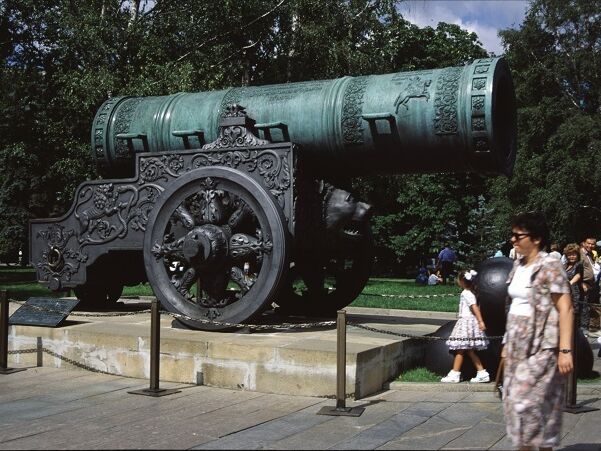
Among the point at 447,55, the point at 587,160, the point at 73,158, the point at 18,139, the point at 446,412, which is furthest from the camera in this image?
the point at 447,55

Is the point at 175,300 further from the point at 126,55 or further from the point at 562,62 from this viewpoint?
the point at 562,62

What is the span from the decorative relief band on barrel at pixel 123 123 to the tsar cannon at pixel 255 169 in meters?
0.02

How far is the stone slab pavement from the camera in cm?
517

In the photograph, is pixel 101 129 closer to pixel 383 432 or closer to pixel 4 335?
pixel 4 335

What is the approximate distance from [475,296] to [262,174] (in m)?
2.28

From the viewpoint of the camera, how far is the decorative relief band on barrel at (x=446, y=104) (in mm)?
7434

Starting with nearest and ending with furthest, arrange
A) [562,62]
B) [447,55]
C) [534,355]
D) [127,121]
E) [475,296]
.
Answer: [534,355] → [475,296] → [127,121] → [562,62] → [447,55]

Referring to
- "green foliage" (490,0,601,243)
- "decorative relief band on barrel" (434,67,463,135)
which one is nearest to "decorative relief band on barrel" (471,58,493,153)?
"decorative relief band on barrel" (434,67,463,135)

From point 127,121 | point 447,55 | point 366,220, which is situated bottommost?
point 366,220

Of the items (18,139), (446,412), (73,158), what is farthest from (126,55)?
(446,412)

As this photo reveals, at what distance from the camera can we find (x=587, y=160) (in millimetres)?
26984

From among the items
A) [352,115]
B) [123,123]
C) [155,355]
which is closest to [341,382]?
[155,355]

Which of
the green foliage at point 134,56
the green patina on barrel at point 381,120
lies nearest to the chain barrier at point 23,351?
the green patina on barrel at point 381,120

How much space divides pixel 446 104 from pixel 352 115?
0.90m
